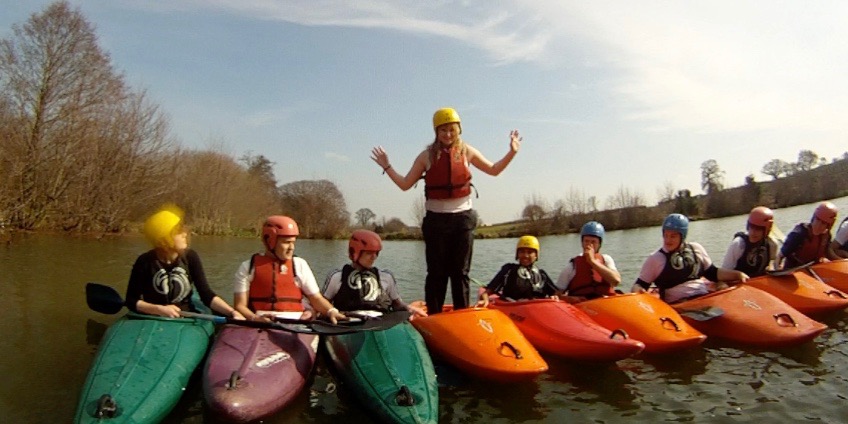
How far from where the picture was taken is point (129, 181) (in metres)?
22.8

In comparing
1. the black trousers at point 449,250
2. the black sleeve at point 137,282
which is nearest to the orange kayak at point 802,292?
the black trousers at point 449,250

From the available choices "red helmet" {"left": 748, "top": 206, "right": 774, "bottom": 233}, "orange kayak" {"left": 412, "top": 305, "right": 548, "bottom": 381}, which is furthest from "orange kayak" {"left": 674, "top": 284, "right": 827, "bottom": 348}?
"orange kayak" {"left": 412, "top": 305, "right": 548, "bottom": 381}

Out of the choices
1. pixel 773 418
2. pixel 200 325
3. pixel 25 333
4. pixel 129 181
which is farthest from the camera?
pixel 129 181

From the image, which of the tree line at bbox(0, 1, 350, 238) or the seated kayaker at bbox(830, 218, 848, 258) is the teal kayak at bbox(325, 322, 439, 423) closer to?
the seated kayaker at bbox(830, 218, 848, 258)

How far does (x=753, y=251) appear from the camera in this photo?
7711 millimetres

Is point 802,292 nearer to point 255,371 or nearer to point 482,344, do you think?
point 482,344

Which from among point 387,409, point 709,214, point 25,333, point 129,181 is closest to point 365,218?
point 129,181

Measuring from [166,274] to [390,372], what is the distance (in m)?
2.33

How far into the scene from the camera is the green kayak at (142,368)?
3432mm

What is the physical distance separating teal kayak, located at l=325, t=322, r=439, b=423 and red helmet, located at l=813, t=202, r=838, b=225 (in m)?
6.81

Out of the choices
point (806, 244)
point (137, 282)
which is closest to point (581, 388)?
point (137, 282)

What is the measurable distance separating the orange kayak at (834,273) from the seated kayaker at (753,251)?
943 mm

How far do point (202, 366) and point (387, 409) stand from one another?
5.59 ft

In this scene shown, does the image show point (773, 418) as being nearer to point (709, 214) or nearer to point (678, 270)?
point (678, 270)
